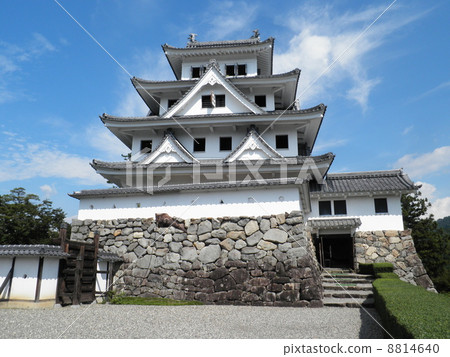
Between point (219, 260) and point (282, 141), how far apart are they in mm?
9420

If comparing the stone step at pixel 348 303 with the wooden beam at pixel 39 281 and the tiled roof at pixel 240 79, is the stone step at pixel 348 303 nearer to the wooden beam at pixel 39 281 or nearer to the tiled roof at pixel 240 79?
the wooden beam at pixel 39 281

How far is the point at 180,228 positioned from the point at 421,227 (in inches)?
746

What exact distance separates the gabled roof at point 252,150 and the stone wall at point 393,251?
549 centimetres

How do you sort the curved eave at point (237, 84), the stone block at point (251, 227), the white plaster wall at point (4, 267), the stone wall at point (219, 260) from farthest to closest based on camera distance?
the curved eave at point (237, 84) < the stone block at point (251, 227) < the stone wall at point (219, 260) < the white plaster wall at point (4, 267)

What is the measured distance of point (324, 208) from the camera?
55.6ft

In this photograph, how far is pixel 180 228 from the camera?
10031 mm

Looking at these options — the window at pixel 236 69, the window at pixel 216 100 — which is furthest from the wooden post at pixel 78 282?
the window at pixel 236 69

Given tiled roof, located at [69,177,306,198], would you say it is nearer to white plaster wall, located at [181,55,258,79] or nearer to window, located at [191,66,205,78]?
white plaster wall, located at [181,55,258,79]

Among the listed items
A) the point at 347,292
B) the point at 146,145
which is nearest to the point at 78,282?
the point at 347,292

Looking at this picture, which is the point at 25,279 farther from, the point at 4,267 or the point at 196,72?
the point at 196,72

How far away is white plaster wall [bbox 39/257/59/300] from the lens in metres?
7.75

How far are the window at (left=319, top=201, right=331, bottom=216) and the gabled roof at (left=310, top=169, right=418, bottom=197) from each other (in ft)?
1.91

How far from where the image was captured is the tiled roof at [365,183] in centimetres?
1621
